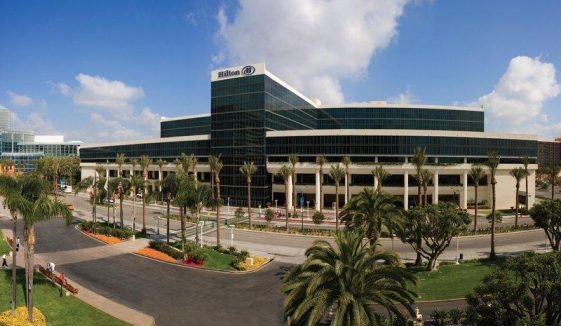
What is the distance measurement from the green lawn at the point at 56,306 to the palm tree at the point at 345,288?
58.9 feet

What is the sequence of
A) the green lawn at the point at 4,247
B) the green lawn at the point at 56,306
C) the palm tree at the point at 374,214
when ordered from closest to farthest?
the green lawn at the point at 56,306 < the palm tree at the point at 374,214 < the green lawn at the point at 4,247

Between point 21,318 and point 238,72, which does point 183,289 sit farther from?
point 238,72

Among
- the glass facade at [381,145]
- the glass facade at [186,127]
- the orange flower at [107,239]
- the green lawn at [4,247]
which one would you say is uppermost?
the glass facade at [186,127]

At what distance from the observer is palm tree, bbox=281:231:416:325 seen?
17625mm

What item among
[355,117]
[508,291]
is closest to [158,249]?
[508,291]

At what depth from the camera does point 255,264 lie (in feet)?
154

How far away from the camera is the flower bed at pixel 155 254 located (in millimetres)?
48250

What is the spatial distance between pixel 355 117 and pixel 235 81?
200ft

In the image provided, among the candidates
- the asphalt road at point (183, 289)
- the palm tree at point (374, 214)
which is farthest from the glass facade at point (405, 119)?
the palm tree at point (374, 214)

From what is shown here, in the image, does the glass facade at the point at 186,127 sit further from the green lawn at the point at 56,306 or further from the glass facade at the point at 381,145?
the green lawn at the point at 56,306

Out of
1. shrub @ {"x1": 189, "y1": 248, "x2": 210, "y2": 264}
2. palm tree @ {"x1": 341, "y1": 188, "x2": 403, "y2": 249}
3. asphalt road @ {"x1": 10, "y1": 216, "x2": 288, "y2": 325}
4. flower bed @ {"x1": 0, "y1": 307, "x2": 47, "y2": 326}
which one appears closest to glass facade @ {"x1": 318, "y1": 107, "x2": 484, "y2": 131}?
asphalt road @ {"x1": 10, "y1": 216, "x2": 288, "y2": 325}

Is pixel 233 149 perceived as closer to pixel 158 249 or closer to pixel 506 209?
pixel 158 249

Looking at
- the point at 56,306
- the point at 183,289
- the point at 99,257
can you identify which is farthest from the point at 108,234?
the point at 56,306

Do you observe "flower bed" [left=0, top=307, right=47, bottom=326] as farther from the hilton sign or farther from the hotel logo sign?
the hotel logo sign
